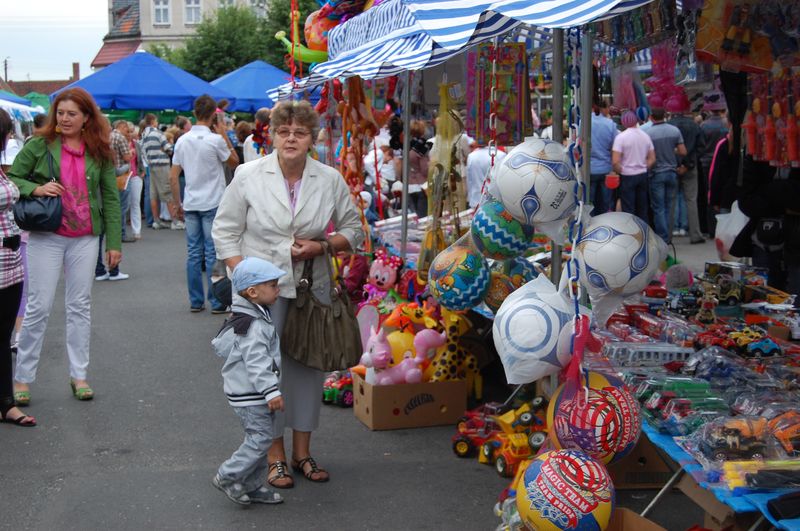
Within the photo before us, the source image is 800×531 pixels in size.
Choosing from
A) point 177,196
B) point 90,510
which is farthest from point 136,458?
point 177,196

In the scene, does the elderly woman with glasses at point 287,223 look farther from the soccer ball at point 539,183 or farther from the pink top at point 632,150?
the pink top at point 632,150

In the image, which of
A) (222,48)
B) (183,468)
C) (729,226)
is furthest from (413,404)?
(222,48)

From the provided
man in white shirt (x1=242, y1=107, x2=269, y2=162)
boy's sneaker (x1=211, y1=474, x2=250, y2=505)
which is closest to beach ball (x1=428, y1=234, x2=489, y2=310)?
boy's sneaker (x1=211, y1=474, x2=250, y2=505)

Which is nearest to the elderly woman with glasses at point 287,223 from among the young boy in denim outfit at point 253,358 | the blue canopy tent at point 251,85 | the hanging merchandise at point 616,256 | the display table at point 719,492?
the young boy in denim outfit at point 253,358

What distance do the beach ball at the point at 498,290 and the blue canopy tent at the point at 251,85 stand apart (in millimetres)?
13612

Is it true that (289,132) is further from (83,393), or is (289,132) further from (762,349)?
(83,393)

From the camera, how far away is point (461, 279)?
5.37 metres

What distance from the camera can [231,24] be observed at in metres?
43.4

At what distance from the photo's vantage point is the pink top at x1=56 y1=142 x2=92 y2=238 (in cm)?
618

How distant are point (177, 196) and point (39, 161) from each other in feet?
14.3

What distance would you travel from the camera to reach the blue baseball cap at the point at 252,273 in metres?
4.50

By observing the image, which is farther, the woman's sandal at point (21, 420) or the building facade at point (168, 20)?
the building facade at point (168, 20)

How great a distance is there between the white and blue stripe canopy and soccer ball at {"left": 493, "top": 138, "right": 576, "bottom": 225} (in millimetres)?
541

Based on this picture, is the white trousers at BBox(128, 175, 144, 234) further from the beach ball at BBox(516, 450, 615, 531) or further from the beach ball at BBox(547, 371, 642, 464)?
the beach ball at BBox(516, 450, 615, 531)
